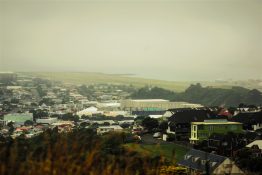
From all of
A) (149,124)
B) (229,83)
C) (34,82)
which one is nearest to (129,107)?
(229,83)

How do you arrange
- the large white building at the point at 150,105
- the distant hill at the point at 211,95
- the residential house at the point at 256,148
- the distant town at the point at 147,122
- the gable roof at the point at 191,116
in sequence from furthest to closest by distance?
the large white building at the point at 150,105 < the distant hill at the point at 211,95 < the gable roof at the point at 191,116 < the residential house at the point at 256,148 < the distant town at the point at 147,122

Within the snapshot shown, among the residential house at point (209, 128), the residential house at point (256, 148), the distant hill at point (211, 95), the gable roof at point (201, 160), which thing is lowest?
the distant hill at point (211, 95)

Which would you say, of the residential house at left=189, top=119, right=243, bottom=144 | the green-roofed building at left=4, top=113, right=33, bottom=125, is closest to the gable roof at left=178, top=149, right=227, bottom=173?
the residential house at left=189, top=119, right=243, bottom=144

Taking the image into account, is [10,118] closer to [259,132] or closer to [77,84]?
[259,132]

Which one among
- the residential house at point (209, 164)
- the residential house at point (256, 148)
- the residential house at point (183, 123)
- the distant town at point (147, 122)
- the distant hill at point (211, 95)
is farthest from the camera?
the distant hill at point (211, 95)

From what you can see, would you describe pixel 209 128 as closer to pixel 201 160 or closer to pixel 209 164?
pixel 201 160

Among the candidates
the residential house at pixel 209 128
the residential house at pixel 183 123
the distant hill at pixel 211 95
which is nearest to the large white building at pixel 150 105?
the distant hill at pixel 211 95

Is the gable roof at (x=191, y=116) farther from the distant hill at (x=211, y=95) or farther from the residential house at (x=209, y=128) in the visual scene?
the distant hill at (x=211, y=95)

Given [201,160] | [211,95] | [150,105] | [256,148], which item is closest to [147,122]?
[256,148]
